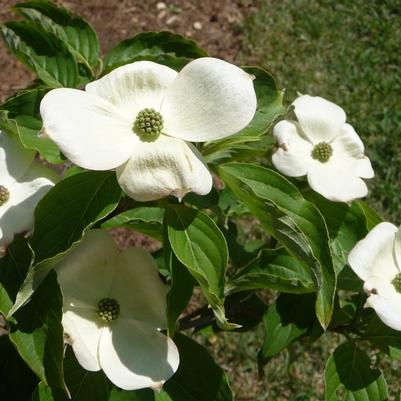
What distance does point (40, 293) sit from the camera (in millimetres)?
1000

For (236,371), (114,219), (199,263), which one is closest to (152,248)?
(236,371)

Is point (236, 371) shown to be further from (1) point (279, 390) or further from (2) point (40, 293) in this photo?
(2) point (40, 293)

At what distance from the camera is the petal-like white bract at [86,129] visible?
85 cm

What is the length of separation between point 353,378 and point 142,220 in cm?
51

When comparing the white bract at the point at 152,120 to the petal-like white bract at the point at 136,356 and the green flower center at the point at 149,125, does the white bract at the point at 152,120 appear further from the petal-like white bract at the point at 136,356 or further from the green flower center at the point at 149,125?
the petal-like white bract at the point at 136,356

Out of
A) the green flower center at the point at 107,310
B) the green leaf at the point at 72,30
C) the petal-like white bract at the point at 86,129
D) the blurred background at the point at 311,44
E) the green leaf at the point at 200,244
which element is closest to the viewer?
the petal-like white bract at the point at 86,129

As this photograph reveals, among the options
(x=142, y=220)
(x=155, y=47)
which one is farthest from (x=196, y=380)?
(x=155, y=47)

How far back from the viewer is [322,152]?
1.30 metres

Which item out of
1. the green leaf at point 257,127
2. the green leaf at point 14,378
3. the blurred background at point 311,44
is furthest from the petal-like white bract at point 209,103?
the blurred background at point 311,44

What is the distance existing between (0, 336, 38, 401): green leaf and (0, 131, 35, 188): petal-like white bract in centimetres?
47

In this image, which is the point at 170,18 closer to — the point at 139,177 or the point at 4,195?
the point at 4,195

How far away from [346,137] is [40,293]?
694 mm

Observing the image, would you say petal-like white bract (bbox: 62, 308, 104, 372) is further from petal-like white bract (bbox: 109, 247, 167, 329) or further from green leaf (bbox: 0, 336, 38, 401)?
green leaf (bbox: 0, 336, 38, 401)

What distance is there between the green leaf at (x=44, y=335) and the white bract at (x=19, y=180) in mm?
116
